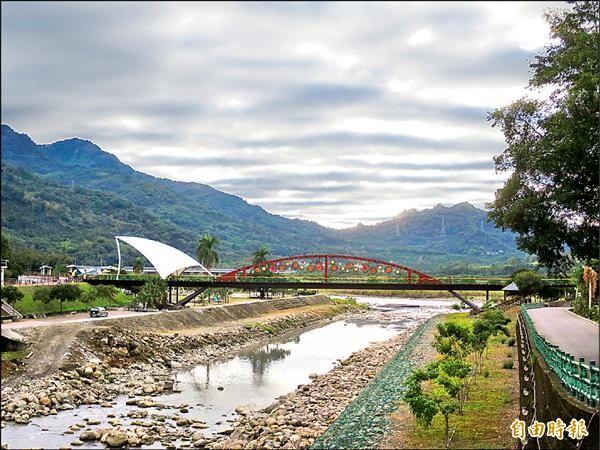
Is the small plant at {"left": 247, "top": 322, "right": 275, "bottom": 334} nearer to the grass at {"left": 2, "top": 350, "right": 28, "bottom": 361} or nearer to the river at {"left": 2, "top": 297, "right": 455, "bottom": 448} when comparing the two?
the river at {"left": 2, "top": 297, "right": 455, "bottom": 448}

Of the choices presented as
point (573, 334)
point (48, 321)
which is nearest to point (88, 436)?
point (573, 334)

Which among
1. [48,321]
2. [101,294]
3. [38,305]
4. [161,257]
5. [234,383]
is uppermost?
[161,257]

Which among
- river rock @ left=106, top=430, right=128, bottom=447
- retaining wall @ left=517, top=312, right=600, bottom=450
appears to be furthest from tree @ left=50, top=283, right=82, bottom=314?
retaining wall @ left=517, top=312, right=600, bottom=450

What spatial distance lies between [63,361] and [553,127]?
22.8 metres

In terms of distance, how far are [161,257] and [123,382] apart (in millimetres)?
36799

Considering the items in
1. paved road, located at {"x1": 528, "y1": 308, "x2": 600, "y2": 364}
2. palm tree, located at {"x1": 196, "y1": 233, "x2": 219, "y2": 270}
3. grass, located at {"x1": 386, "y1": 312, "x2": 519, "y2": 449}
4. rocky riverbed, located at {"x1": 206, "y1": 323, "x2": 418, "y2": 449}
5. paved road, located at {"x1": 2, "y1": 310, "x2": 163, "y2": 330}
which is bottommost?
rocky riverbed, located at {"x1": 206, "y1": 323, "x2": 418, "y2": 449}

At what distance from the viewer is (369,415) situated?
1911cm

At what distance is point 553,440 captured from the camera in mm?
10000

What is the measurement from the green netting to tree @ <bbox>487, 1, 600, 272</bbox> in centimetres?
736

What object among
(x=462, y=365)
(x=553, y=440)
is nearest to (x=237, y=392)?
(x=462, y=365)

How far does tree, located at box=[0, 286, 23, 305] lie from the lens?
38.2 metres

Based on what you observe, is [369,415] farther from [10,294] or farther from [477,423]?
[10,294]

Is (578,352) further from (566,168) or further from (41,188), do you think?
(41,188)

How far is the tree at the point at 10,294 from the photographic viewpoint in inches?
1502
